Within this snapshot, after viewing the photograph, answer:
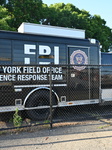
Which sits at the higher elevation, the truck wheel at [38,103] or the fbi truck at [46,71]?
the fbi truck at [46,71]

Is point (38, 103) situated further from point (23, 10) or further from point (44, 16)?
point (44, 16)

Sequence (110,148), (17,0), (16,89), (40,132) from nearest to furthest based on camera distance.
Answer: (110,148) → (40,132) → (16,89) → (17,0)

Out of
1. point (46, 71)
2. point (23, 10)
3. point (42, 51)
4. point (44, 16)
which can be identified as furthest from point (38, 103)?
point (44, 16)

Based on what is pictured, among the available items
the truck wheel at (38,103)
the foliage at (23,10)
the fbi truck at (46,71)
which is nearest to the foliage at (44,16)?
the foliage at (23,10)

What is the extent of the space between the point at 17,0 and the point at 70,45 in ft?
41.6

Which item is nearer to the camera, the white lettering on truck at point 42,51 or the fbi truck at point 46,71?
the fbi truck at point 46,71

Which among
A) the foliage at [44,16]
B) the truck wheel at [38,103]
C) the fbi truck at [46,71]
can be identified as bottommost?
the truck wheel at [38,103]

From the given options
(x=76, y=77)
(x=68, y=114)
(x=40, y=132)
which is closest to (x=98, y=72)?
(x=76, y=77)

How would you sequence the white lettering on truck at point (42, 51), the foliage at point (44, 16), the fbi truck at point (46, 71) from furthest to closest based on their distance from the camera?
the foliage at point (44, 16)
the white lettering on truck at point (42, 51)
the fbi truck at point (46, 71)

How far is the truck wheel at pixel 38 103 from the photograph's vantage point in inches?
220

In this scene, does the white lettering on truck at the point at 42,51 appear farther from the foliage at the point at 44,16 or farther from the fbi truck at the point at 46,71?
the foliage at the point at 44,16

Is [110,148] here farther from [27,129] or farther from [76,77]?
[76,77]

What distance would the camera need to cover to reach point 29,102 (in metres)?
5.57

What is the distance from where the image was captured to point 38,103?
19.0ft
